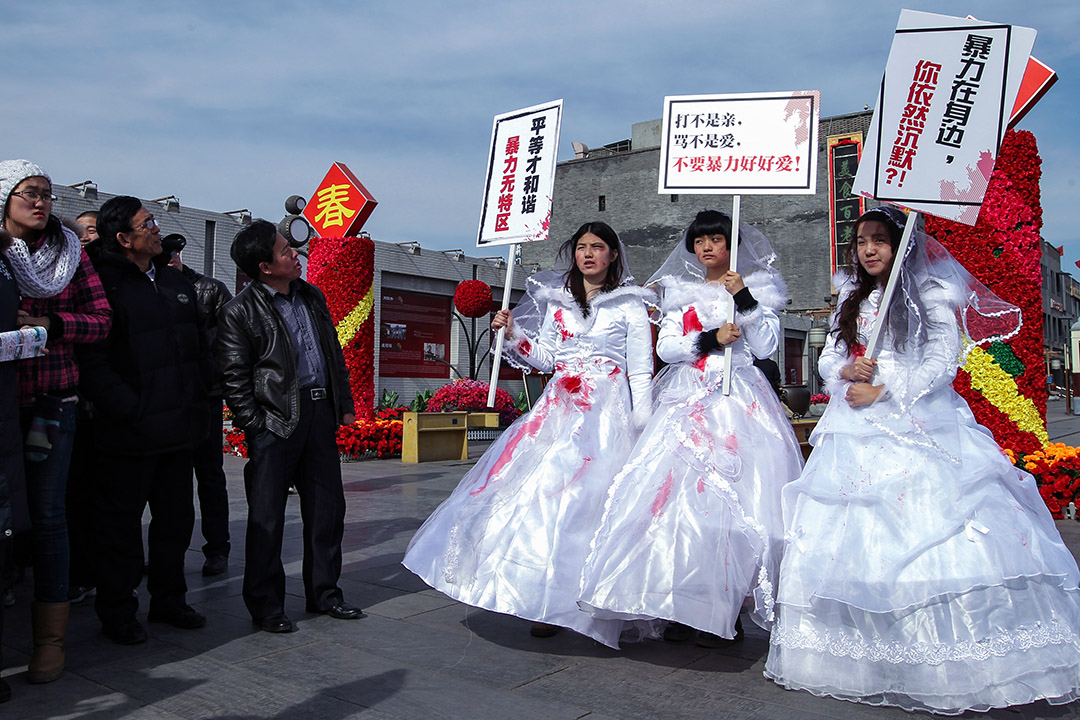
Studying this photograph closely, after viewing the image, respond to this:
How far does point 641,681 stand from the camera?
130 inches

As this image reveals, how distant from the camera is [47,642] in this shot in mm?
3273

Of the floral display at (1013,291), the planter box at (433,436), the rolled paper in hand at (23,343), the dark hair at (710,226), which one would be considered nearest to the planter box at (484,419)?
the planter box at (433,436)

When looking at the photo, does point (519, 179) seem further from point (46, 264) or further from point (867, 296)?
point (46, 264)

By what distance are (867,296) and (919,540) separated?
1140 millimetres

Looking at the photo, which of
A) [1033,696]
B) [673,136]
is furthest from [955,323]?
[673,136]

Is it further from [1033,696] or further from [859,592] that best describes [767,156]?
[1033,696]

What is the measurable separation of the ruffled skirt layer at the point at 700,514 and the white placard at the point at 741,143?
1.05m

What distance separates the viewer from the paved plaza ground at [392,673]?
2.99 metres

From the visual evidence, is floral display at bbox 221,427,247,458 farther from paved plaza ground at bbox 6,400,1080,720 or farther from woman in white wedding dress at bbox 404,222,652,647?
woman in white wedding dress at bbox 404,222,652,647

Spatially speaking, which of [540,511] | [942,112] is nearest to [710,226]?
[942,112]

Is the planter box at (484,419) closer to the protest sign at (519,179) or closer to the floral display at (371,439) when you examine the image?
the floral display at (371,439)

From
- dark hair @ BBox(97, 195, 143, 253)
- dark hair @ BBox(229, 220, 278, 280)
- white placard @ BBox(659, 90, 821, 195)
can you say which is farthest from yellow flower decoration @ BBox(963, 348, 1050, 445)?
dark hair @ BBox(97, 195, 143, 253)

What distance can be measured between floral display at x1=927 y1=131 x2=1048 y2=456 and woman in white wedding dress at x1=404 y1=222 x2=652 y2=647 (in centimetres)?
529

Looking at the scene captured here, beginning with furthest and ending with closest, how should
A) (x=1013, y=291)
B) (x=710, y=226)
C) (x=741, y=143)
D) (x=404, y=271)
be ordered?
(x=404, y=271)
(x=1013, y=291)
(x=741, y=143)
(x=710, y=226)
